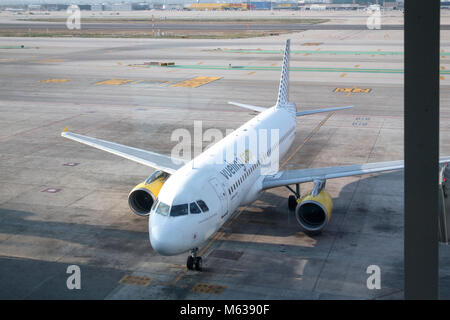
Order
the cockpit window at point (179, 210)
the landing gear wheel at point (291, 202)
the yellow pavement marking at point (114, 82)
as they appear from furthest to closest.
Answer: the yellow pavement marking at point (114, 82), the landing gear wheel at point (291, 202), the cockpit window at point (179, 210)

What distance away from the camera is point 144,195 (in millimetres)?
28141

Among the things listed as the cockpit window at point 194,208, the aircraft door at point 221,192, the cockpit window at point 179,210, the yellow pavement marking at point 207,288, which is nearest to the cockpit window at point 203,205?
the cockpit window at point 194,208

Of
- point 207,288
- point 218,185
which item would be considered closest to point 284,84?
point 218,185

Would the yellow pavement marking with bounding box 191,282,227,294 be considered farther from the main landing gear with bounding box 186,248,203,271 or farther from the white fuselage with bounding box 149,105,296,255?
the white fuselage with bounding box 149,105,296,255

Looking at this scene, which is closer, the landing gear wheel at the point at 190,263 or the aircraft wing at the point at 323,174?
the landing gear wheel at the point at 190,263

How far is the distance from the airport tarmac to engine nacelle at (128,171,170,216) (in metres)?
0.86

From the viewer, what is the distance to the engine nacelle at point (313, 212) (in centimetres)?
2567

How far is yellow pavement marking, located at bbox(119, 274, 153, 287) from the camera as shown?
21828mm

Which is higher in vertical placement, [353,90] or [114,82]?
[114,82]

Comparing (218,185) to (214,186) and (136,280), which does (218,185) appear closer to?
(214,186)

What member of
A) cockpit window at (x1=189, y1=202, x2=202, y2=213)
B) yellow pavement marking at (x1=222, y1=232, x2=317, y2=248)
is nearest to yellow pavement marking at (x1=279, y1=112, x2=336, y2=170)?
yellow pavement marking at (x1=222, y1=232, x2=317, y2=248)

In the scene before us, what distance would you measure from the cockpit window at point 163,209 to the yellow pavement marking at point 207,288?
3.04m

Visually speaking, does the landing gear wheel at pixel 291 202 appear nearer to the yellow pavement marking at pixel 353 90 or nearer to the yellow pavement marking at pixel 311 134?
the yellow pavement marking at pixel 311 134

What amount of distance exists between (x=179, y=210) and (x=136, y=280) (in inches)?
136
